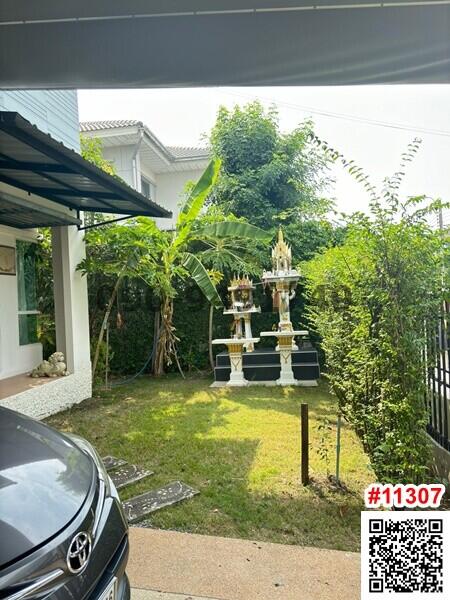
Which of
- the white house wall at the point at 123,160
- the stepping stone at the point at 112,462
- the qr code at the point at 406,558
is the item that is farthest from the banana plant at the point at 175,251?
the qr code at the point at 406,558

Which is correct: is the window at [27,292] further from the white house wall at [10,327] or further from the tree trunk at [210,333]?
the tree trunk at [210,333]

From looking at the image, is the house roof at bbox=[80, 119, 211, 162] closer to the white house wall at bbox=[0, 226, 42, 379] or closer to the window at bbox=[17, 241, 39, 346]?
the window at bbox=[17, 241, 39, 346]

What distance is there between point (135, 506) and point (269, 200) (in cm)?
938

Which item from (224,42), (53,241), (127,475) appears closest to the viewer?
(224,42)

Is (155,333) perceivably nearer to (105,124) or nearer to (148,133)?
(148,133)

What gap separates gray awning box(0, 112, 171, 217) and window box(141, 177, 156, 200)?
24.9 feet

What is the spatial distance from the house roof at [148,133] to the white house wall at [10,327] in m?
6.07

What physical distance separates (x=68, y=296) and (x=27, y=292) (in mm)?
973

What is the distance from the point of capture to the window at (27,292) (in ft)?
21.4

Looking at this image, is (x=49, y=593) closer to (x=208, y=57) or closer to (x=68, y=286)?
(x=208, y=57)

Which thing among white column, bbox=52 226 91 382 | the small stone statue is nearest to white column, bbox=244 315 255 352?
white column, bbox=52 226 91 382

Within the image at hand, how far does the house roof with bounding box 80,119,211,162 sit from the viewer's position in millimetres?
11367

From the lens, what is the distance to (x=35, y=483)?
1468 mm

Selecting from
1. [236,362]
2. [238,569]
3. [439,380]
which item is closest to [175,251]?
[236,362]
